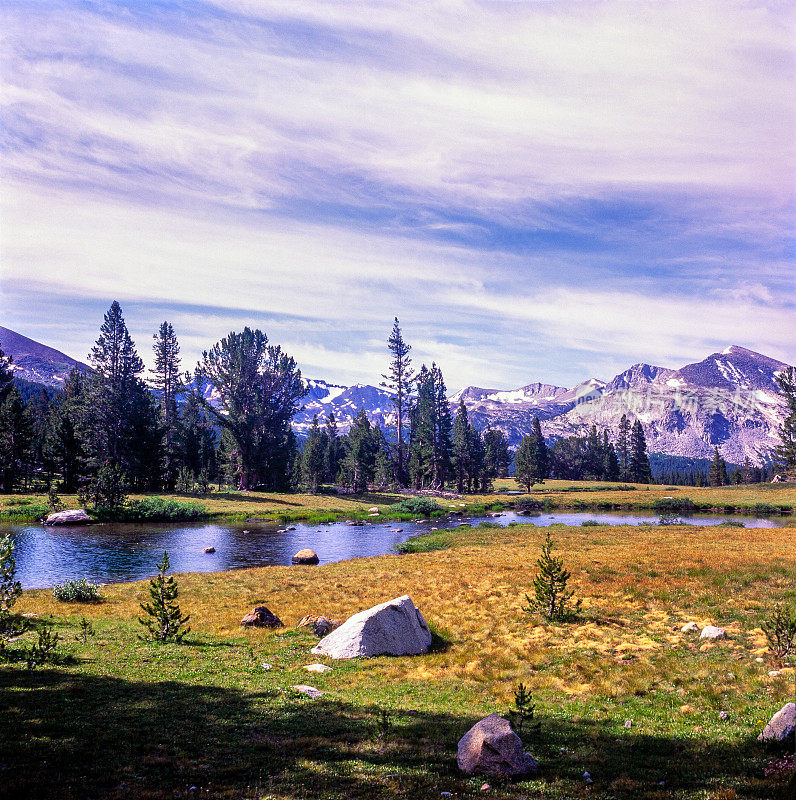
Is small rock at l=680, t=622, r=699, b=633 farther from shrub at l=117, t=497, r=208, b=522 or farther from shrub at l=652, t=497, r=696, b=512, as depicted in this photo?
shrub at l=652, t=497, r=696, b=512

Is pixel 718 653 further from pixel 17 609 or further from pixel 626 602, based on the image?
pixel 17 609

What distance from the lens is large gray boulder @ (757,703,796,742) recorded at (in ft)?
31.9

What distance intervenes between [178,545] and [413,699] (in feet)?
138

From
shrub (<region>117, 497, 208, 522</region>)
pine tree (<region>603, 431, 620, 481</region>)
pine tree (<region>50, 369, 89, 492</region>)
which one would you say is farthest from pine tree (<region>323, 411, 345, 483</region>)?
shrub (<region>117, 497, 208, 522</region>)

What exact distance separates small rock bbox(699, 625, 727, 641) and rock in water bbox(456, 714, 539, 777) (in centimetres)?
1247

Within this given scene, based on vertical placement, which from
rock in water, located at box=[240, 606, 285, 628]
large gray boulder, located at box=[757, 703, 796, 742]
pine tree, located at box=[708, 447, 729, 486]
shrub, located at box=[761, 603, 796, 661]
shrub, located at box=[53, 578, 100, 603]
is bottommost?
pine tree, located at box=[708, 447, 729, 486]

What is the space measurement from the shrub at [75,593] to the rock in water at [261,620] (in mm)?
10433

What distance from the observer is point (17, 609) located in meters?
24.3

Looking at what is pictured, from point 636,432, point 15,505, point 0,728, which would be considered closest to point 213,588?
point 0,728

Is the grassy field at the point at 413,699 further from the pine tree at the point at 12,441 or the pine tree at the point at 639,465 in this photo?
the pine tree at the point at 639,465

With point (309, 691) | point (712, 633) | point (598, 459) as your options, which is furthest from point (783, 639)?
point (598, 459)

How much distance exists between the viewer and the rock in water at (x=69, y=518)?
2293 inches

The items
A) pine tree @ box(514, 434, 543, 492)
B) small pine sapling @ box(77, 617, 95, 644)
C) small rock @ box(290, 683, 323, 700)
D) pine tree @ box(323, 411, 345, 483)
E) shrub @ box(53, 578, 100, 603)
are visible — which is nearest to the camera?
small rock @ box(290, 683, 323, 700)

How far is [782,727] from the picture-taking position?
9969 mm
